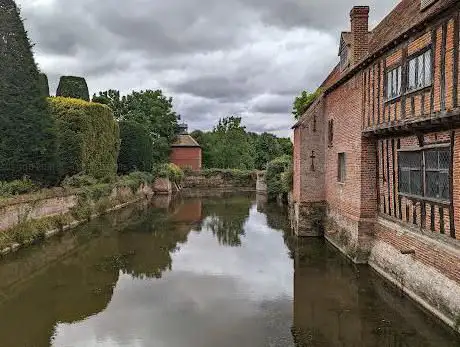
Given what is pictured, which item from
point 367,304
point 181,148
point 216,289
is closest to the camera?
point 367,304

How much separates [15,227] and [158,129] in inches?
1509

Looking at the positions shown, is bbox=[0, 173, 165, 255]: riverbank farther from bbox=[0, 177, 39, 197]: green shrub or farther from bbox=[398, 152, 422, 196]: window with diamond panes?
bbox=[398, 152, 422, 196]: window with diamond panes

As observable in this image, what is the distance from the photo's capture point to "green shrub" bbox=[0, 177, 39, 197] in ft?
52.1

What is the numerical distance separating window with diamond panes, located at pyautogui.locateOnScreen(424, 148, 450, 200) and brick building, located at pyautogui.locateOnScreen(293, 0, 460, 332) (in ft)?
0.06

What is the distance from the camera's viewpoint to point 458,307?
24.2ft

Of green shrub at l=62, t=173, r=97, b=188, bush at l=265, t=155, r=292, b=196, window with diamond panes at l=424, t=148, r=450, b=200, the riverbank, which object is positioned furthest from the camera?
bush at l=265, t=155, r=292, b=196

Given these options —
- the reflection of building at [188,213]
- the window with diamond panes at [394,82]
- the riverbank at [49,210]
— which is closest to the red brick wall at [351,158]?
the window with diamond panes at [394,82]

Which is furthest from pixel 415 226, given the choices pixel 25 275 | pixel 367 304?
pixel 25 275

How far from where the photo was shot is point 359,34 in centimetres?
1433

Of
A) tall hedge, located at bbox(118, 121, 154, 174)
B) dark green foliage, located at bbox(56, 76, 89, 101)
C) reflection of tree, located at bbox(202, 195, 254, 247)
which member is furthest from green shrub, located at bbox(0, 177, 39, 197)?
tall hedge, located at bbox(118, 121, 154, 174)

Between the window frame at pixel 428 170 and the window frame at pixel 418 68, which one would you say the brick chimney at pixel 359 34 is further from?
the window frame at pixel 428 170

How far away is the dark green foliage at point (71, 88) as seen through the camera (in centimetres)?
3016

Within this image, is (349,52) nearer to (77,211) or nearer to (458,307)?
(458,307)

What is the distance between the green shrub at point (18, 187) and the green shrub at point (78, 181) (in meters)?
3.00
